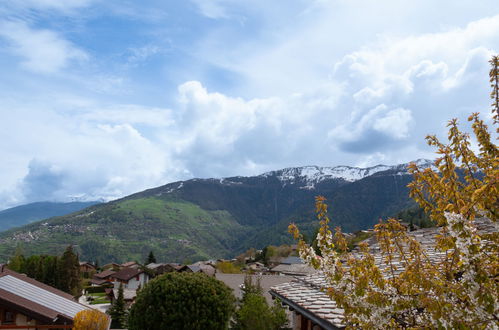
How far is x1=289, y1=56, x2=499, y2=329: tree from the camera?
3.72 meters

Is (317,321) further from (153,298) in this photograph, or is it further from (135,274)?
(135,274)

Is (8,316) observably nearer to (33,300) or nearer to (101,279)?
(33,300)

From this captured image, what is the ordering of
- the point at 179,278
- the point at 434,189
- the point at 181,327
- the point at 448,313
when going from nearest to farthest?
the point at 448,313 → the point at 434,189 → the point at 181,327 → the point at 179,278

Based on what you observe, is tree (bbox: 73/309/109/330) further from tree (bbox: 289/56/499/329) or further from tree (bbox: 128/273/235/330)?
tree (bbox: 289/56/499/329)

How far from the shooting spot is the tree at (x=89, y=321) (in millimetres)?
15211

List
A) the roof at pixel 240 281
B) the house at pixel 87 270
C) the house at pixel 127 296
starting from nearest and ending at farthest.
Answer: the roof at pixel 240 281, the house at pixel 127 296, the house at pixel 87 270

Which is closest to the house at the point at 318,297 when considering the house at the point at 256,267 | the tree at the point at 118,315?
the tree at the point at 118,315

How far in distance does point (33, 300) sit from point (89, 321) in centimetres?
502

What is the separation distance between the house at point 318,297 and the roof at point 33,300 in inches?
454

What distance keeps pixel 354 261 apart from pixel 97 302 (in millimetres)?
70902

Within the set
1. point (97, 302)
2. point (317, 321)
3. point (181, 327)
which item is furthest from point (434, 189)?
point (97, 302)

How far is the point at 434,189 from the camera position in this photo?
482 cm

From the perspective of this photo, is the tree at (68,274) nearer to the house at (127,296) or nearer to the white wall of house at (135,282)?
the house at (127,296)

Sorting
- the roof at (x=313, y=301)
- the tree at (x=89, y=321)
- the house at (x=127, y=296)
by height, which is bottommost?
the house at (x=127, y=296)
